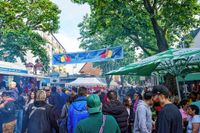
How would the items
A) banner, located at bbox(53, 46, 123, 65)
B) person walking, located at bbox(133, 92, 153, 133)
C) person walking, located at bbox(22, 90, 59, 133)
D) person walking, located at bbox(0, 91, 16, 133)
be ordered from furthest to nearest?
banner, located at bbox(53, 46, 123, 65), person walking, located at bbox(0, 91, 16, 133), person walking, located at bbox(22, 90, 59, 133), person walking, located at bbox(133, 92, 153, 133)

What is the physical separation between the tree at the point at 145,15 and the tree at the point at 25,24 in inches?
252

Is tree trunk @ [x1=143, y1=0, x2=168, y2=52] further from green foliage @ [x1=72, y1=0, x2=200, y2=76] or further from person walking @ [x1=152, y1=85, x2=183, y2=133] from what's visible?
person walking @ [x1=152, y1=85, x2=183, y2=133]

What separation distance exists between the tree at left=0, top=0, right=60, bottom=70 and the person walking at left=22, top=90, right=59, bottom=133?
66.7ft

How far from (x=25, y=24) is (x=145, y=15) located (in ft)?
37.8

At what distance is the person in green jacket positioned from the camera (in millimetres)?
3299

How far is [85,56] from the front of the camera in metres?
26.8

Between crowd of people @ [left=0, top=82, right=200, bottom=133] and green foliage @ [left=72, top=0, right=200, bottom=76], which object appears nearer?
crowd of people @ [left=0, top=82, right=200, bottom=133]

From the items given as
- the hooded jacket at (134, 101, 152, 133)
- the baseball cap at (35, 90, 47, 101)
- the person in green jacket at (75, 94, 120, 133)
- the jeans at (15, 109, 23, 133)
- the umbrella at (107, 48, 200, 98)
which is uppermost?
the umbrella at (107, 48, 200, 98)

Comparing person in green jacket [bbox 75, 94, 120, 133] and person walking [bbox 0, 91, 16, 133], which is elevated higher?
person in green jacket [bbox 75, 94, 120, 133]

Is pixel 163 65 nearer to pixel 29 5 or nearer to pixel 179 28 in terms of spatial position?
pixel 179 28

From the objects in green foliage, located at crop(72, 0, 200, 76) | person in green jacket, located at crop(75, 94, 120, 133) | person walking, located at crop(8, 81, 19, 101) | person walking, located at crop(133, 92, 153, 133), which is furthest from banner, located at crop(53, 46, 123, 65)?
person in green jacket, located at crop(75, 94, 120, 133)

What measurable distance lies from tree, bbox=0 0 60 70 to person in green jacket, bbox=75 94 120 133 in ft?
76.5

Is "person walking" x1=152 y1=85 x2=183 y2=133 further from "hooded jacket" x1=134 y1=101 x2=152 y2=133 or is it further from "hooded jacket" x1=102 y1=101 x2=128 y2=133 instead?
"hooded jacket" x1=102 y1=101 x2=128 y2=133

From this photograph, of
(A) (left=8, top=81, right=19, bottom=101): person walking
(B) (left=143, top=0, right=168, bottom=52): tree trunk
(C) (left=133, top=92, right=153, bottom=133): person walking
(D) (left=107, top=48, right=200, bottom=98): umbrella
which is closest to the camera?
(C) (left=133, top=92, right=153, bottom=133): person walking
